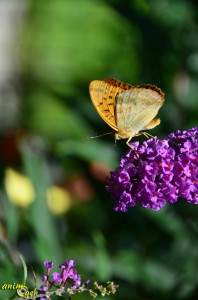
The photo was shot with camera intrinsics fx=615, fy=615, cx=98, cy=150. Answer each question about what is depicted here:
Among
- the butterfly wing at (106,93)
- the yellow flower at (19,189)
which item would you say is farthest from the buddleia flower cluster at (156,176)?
the yellow flower at (19,189)

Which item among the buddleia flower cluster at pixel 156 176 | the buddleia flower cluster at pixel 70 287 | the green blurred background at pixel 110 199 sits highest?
the green blurred background at pixel 110 199

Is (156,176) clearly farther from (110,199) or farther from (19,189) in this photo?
(19,189)

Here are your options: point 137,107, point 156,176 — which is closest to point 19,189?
point 137,107

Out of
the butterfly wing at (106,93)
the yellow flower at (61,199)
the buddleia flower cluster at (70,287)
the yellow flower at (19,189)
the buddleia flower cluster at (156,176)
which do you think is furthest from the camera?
the yellow flower at (61,199)

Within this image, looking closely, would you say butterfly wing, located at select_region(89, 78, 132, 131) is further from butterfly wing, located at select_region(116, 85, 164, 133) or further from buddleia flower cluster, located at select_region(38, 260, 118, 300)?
buddleia flower cluster, located at select_region(38, 260, 118, 300)

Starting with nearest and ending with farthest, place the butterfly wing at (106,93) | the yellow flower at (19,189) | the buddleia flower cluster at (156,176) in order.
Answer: the buddleia flower cluster at (156,176)
the butterfly wing at (106,93)
the yellow flower at (19,189)

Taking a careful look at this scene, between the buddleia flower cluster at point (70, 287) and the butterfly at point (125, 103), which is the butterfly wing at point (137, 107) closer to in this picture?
the butterfly at point (125, 103)

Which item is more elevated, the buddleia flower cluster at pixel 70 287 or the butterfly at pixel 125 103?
the butterfly at pixel 125 103

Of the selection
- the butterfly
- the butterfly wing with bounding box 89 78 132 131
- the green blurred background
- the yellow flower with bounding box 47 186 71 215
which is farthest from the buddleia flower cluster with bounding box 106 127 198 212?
the yellow flower with bounding box 47 186 71 215

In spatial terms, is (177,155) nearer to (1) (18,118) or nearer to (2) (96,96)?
(2) (96,96)

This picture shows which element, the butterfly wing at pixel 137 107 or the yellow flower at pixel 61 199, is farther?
the yellow flower at pixel 61 199
